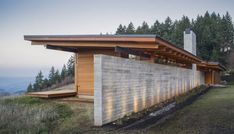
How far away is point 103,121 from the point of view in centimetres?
762

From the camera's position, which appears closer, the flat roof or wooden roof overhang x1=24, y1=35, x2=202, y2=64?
the flat roof

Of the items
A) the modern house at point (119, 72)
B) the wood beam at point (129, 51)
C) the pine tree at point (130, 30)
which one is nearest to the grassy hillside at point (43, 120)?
the modern house at point (119, 72)

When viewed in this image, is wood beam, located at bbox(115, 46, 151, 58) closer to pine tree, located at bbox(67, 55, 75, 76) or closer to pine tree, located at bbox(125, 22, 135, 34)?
pine tree, located at bbox(67, 55, 75, 76)

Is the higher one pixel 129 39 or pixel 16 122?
pixel 129 39

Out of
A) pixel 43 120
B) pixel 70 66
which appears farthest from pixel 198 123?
pixel 70 66

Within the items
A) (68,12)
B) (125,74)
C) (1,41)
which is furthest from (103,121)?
(1,41)

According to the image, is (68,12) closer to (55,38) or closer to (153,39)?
(55,38)

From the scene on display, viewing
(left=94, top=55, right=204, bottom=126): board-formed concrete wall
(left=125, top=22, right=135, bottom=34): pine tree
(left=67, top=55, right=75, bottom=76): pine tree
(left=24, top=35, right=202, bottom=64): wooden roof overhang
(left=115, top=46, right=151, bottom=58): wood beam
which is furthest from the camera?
(left=125, top=22, right=135, bottom=34): pine tree

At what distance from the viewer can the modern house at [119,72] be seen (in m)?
7.81

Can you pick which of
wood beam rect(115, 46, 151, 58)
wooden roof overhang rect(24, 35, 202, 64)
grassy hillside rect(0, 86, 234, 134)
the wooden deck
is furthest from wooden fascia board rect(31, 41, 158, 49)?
grassy hillside rect(0, 86, 234, 134)

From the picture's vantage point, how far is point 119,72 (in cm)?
877

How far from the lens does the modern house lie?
7.81 m

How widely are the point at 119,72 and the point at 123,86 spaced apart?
0.52 meters

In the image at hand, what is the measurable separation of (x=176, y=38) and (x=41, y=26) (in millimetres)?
35816
